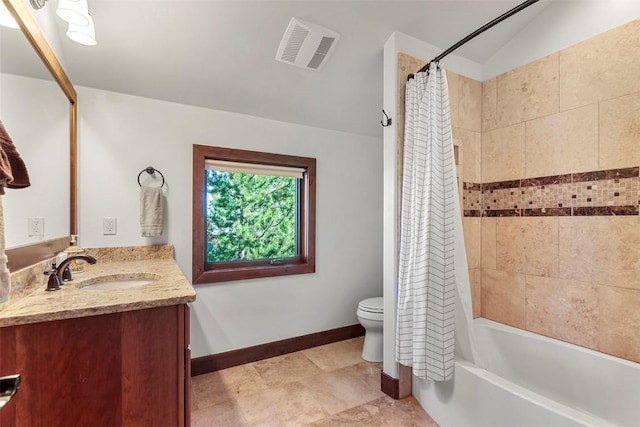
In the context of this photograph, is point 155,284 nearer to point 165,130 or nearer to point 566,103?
point 165,130

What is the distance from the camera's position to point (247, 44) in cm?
182

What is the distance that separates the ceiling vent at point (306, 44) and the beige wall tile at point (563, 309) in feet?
6.74

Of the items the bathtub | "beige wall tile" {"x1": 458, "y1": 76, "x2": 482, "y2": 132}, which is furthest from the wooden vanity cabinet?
"beige wall tile" {"x1": 458, "y1": 76, "x2": 482, "y2": 132}

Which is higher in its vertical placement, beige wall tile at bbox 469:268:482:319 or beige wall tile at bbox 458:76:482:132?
beige wall tile at bbox 458:76:482:132

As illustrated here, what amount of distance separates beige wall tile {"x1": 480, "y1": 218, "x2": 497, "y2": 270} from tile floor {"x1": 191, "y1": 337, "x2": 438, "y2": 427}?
3.74 feet

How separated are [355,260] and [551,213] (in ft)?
5.27

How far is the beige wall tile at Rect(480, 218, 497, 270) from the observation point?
2.18m

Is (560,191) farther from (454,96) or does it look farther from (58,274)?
(58,274)

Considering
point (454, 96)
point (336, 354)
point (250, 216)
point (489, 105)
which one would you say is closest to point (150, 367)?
point (250, 216)

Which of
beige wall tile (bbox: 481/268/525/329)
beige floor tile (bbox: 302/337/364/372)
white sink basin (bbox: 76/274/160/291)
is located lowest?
beige floor tile (bbox: 302/337/364/372)

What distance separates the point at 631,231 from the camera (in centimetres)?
155

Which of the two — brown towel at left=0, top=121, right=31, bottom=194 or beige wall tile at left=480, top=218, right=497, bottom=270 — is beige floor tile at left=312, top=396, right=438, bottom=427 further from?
brown towel at left=0, top=121, right=31, bottom=194

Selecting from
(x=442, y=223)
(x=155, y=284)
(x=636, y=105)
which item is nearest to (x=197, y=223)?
(x=155, y=284)

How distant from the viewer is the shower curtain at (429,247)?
1.64 meters
